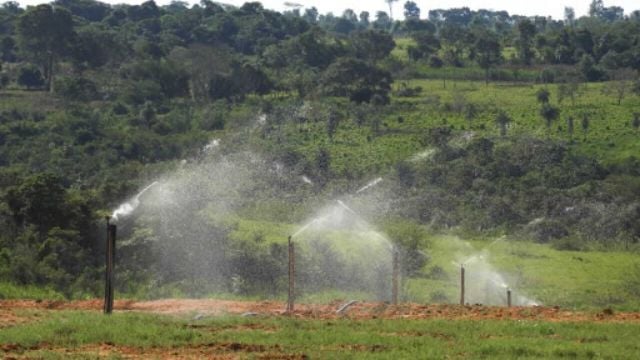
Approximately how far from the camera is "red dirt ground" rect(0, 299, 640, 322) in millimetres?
19531

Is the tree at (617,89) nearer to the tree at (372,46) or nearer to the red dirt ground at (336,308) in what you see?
the tree at (372,46)

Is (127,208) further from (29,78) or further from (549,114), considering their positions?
(29,78)

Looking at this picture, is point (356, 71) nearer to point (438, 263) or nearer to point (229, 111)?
point (229, 111)

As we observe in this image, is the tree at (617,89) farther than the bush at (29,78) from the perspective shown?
No

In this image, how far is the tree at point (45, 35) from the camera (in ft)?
317

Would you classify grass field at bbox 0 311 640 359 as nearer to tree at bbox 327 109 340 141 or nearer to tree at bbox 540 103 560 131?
tree at bbox 327 109 340 141

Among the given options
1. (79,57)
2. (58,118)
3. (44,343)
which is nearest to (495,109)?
(58,118)

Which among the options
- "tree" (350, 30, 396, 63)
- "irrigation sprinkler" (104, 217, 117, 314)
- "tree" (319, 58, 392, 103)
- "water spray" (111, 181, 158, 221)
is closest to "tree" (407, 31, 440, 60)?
"tree" (350, 30, 396, 63)

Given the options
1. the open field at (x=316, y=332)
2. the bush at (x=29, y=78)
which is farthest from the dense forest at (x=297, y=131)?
the open field at (x=316, y=332)

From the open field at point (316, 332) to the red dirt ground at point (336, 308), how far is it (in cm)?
2

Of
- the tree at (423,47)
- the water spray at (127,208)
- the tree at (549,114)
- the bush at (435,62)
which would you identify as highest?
the tree at (423,47)

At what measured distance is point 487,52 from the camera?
10712 centimetres

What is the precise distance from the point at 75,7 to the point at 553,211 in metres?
91.9

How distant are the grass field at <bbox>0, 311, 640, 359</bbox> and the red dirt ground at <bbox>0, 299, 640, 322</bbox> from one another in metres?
0.84
